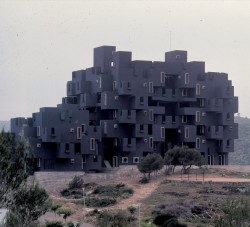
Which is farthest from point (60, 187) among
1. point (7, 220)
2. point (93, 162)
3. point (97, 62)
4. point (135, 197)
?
point (7, 220)

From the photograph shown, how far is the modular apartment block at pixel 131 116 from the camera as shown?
70938 millimetres

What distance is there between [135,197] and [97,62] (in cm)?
2376

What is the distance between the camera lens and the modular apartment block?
233 ft

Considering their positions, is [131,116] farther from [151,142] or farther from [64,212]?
[64,212]

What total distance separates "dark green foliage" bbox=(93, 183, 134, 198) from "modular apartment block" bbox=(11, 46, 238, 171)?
27.3 ft

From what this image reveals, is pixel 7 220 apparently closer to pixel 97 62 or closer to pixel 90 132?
pixel 90 132

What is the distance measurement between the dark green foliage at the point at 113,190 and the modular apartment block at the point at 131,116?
8.32 meters

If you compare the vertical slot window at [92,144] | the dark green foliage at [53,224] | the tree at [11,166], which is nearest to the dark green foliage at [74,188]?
the vertical slot window at [92,144]

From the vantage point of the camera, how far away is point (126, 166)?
72250mm

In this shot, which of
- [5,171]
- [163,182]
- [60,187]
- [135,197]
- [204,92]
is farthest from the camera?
[204,92]

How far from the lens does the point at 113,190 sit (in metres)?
61.5

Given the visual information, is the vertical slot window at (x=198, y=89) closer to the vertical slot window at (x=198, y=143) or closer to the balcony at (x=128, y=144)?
the vertical slot window at (x=198, y=143)

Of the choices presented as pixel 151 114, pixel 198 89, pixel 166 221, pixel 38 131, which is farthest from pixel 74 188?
pixel 166 221

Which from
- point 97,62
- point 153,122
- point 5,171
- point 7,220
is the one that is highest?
point 97,62
